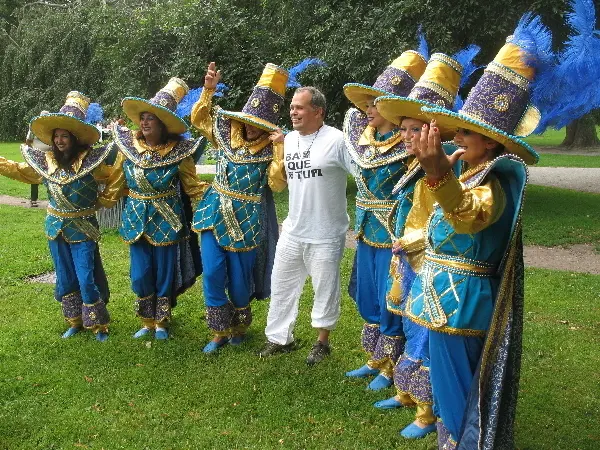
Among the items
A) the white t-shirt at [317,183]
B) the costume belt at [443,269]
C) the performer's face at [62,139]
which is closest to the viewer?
the costume belt at [443,269]

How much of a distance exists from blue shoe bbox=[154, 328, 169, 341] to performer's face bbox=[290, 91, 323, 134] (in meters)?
2.27

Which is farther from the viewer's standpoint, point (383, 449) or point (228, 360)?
point (228, 360)

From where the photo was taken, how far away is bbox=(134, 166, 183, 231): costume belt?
537 centimetres

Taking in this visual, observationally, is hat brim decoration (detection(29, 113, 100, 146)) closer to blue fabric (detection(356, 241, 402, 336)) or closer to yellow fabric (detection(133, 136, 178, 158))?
yellow fabric (detection(133, 136, 178, 158))

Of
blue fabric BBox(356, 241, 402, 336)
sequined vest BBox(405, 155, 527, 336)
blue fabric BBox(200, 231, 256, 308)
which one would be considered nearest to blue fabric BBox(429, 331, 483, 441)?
sequined vest BBox(405, 155, 527, 336)

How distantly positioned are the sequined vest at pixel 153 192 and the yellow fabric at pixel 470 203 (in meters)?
3.15

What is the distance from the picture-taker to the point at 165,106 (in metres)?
5.35

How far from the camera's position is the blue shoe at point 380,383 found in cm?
465

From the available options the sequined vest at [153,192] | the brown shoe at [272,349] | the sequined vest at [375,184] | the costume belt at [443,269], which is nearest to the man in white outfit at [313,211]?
the sequined vest at [375,184]

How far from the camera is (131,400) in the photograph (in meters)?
4.55

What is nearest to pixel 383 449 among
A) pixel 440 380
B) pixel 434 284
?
pixel 440 380

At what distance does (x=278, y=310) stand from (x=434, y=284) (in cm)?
228

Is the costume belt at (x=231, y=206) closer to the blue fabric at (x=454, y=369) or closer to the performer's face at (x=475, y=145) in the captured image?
the blue fabric at (x=454, y=369)

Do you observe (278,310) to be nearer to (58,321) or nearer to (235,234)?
(235,234)
